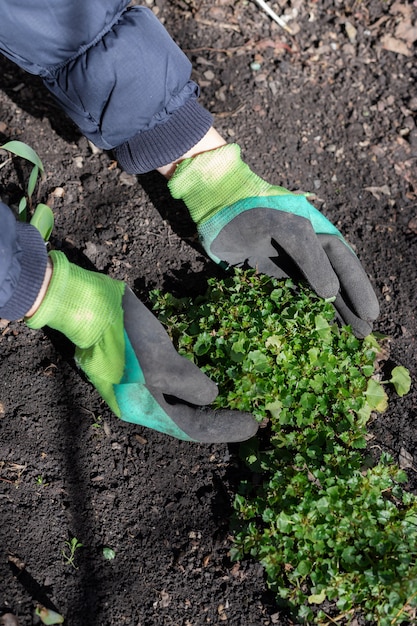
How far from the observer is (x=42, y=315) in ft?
6.45

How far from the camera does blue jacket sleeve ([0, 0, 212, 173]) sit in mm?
1887

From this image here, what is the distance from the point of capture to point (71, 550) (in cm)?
203

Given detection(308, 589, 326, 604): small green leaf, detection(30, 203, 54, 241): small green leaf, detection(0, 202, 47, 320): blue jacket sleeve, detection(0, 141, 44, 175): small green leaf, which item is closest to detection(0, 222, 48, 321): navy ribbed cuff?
detection(0, 202, 47, 320): blue jacket sleeve

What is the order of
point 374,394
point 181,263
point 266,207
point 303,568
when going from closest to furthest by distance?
1. point 303,568
2. point 374,394
3. point 266,207
4. point 181,263

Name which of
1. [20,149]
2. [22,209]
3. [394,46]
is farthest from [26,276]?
[394,46]

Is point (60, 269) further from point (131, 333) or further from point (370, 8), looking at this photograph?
point (370, 8)

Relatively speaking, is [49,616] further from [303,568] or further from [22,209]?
[22,209]

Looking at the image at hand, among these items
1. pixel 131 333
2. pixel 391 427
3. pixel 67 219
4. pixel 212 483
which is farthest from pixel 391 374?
pixel 67 219

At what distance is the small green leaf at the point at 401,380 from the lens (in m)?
2.29

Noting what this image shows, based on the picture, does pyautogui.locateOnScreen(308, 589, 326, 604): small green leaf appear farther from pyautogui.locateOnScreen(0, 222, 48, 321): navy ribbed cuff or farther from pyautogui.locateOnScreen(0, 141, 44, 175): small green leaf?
pyautogui.locateOnScreen(0, 141, 44, 175): small green leaf

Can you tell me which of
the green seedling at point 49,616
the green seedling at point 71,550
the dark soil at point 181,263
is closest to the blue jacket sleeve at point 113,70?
the dark soil at point 181,263

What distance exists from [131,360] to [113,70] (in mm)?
954

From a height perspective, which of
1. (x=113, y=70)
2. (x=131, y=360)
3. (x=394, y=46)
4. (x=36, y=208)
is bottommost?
(x=394, y=46)

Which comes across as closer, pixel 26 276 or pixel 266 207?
pixel 26 276
